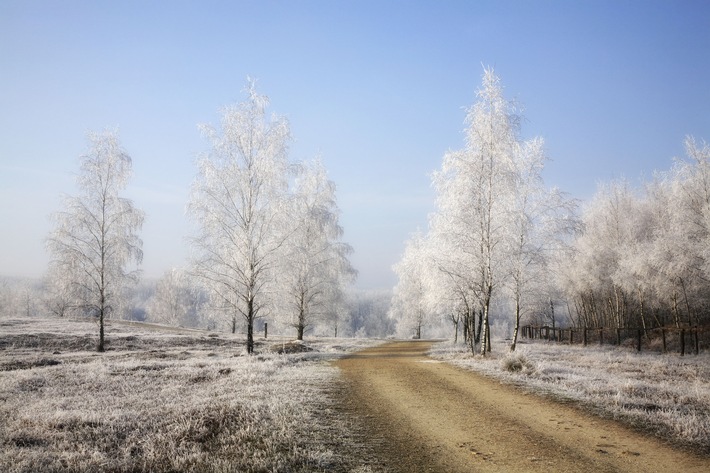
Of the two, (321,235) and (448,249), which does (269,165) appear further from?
(321,235)

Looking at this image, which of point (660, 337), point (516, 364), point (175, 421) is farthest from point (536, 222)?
point (175, 421)

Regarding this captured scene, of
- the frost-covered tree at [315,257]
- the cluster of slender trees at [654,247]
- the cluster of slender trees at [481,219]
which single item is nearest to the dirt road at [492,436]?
the cluster of slender trees at [481,219]

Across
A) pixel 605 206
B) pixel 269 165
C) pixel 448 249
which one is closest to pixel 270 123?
pixel 269 165

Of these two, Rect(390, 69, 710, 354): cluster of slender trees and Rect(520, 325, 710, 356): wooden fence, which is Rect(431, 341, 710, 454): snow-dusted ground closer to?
Rect(390, 69, 710, 354): cluster of slender trees

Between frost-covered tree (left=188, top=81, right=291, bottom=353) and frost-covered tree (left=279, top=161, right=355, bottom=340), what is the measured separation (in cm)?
1017

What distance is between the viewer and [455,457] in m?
6.95

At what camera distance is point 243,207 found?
80.2 feet

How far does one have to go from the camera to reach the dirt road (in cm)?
659

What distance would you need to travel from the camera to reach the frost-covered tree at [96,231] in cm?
2953

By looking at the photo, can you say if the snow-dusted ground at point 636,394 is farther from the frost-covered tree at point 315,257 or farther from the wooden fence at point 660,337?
the frost-covered tree at point 315,257

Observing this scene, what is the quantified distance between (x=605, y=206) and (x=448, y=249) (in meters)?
29.9

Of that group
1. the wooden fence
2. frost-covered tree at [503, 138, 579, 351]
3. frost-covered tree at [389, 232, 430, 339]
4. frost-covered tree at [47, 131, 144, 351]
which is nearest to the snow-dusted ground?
frost-covered tree at [503, 138, 579, 351]

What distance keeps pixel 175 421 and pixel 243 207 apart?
650 inches

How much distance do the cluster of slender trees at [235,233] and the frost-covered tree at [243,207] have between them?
6cm
